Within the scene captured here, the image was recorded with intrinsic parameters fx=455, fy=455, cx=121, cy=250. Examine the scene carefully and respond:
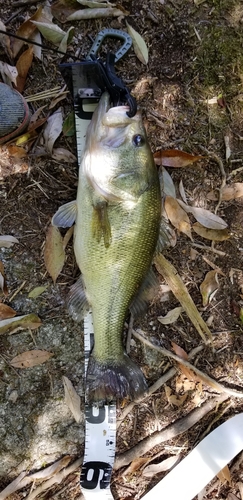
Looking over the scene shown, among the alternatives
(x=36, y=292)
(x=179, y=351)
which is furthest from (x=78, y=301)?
(x=179, y=351)

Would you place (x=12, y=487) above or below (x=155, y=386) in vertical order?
below

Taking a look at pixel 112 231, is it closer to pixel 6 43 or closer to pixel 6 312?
pixel 6 312

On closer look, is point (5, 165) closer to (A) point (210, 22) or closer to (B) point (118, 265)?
(B) point (118, 265)

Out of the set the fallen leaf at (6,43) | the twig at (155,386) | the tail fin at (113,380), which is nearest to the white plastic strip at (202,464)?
the twig at (155,386)

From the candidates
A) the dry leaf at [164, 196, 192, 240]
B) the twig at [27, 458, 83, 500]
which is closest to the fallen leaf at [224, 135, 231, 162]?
the dry leaf at [164, 196, 192, 240]

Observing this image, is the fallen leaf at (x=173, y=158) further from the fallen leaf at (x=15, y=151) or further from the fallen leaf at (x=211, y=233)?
the fallen leaf at (x=15, y=151)

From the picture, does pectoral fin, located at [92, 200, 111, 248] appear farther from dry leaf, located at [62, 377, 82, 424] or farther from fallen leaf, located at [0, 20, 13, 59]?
fallen leaf, located at [0, 20, 13, 59]

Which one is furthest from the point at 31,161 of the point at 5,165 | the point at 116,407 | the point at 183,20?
the point at 116,407
